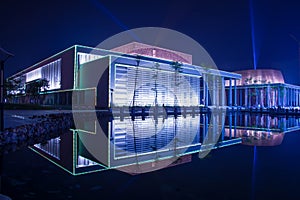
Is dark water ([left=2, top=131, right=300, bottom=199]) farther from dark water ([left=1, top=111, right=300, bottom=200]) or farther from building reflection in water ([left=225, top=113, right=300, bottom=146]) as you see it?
building reflection in water ([left=225, top=113, right=300, bottom=146])

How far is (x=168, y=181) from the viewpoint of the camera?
13.4 feet

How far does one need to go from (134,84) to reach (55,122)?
78.7 ft

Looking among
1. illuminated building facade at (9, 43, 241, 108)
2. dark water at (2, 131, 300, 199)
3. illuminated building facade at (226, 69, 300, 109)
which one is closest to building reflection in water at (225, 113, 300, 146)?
dark water at (2, 131, 300, 199)

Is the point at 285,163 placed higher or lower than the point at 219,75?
lower

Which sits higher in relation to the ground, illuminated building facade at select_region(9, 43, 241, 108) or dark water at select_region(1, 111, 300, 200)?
illuminated building facade at select_region(9, 43, 241, 108)

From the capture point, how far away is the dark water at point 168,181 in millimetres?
3439

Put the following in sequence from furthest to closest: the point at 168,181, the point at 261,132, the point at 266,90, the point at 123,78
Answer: the point at 266,90, the point at 123,78, the point at 261,132, the point at 168,181

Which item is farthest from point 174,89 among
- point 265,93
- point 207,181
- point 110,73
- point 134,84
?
point 207,181

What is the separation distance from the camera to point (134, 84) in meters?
34.8

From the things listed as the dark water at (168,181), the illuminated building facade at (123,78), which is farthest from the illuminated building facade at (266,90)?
the dark water at (168,181)

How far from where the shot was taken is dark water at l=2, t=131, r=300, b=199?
344cm

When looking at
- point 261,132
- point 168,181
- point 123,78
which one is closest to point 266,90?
point 123,78

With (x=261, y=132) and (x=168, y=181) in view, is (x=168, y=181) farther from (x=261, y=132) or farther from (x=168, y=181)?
(x=261, y=132)

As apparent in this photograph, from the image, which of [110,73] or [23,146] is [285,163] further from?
[110,73]
